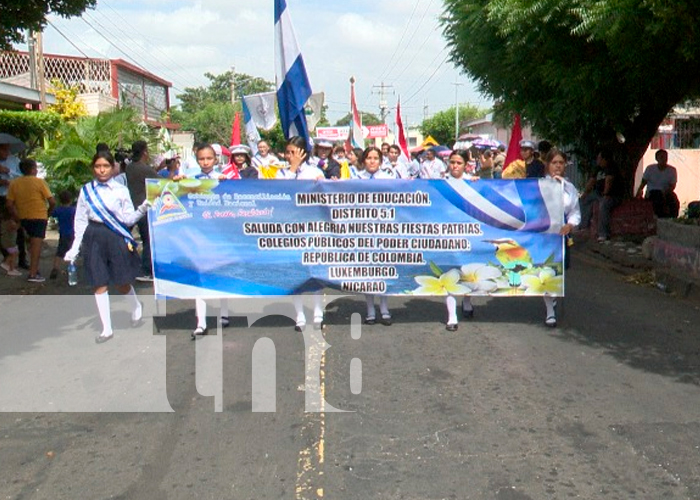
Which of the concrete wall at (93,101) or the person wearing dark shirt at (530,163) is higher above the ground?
the concrete wall at (93,101)

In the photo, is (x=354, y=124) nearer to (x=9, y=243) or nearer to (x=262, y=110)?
(x=262, y=110)

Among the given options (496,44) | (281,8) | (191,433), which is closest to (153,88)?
(496,44)

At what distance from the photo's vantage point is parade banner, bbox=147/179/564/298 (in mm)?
8180

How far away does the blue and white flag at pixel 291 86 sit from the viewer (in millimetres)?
Answer: 9711

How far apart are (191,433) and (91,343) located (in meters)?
2.94

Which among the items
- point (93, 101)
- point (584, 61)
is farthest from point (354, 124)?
point (93, 101)

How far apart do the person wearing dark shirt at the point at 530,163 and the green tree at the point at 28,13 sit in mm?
6186

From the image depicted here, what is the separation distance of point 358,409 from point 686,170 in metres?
19.2

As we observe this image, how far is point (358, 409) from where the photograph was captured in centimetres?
575

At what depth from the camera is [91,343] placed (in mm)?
7918

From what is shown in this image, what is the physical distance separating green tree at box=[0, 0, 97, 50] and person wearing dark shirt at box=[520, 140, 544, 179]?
6.19 meters

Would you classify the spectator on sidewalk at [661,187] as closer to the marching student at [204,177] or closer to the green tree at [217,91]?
the marching student at [204,177]

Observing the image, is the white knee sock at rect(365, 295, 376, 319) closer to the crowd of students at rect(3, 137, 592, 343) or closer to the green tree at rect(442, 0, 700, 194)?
the crowd of students at rect(3, 137, 592, 343)

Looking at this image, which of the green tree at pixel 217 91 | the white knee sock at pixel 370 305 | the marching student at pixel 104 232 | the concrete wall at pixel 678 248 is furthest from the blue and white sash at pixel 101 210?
the green tree at pixel 217 91
